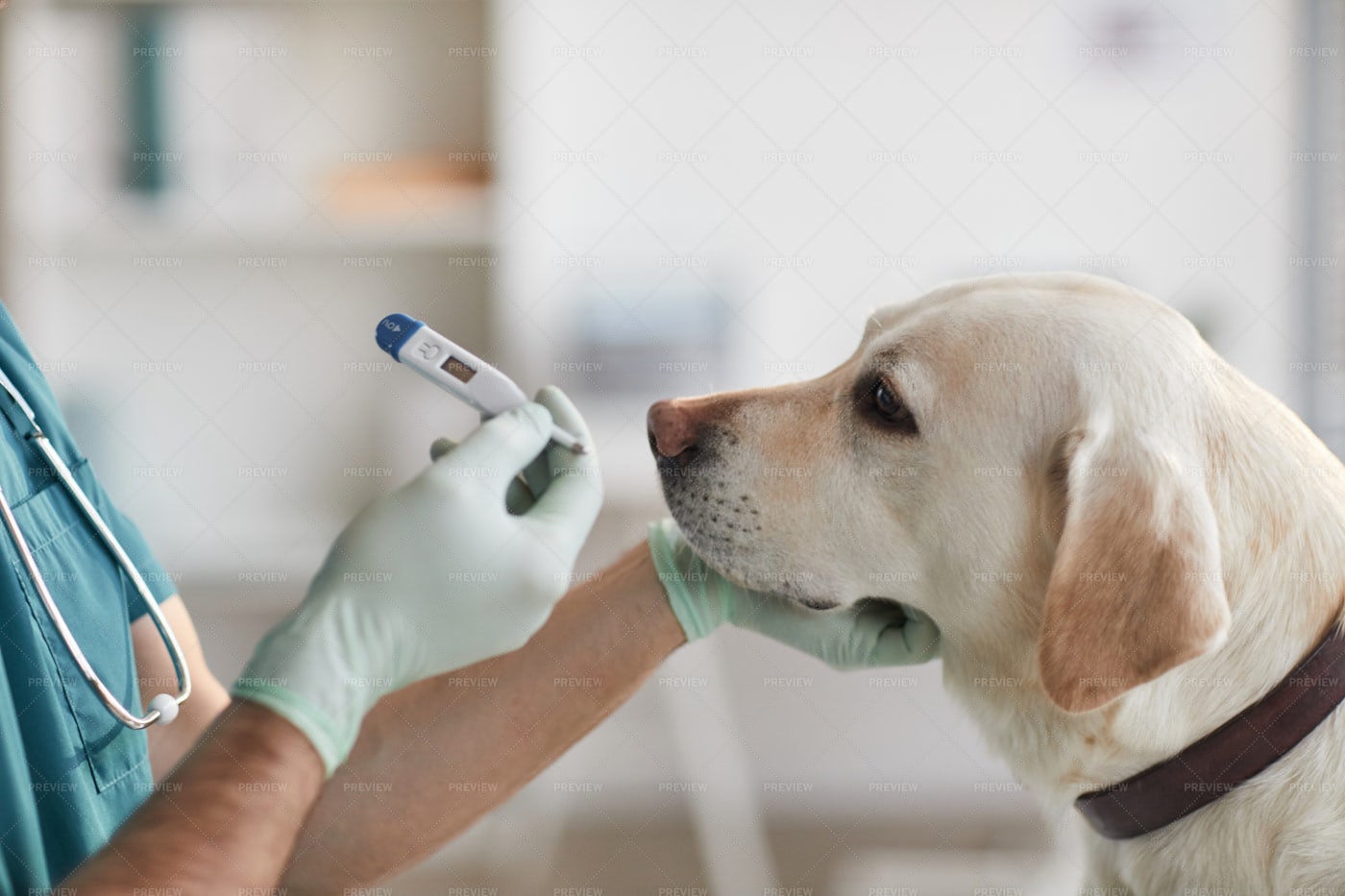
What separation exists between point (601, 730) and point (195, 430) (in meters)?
1.36

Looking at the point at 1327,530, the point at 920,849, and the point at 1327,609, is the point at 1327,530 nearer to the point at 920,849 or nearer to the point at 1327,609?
the point at 1327,609

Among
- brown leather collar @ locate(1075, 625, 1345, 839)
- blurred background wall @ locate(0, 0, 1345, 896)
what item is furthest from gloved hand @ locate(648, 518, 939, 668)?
blurred background wall @ locate(0, 0, 1345, 896)

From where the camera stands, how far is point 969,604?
911 mm

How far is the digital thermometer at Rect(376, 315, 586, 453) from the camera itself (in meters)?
0.92

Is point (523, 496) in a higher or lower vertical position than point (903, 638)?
higher

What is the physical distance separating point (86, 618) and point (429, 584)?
31 cm

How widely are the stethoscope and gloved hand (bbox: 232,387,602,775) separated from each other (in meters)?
0.12

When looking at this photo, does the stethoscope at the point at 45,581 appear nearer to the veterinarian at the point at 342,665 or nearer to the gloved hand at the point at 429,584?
the veterinarian at the point at 342,665

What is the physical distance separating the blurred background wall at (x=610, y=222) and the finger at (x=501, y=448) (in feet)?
5.54

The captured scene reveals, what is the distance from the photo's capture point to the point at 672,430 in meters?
0.99

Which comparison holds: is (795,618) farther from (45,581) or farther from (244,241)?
(244,241)

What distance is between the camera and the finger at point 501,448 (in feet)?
2.83

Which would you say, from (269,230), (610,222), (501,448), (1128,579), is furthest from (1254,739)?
(269,230)

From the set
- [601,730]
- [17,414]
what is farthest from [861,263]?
[17,414]
